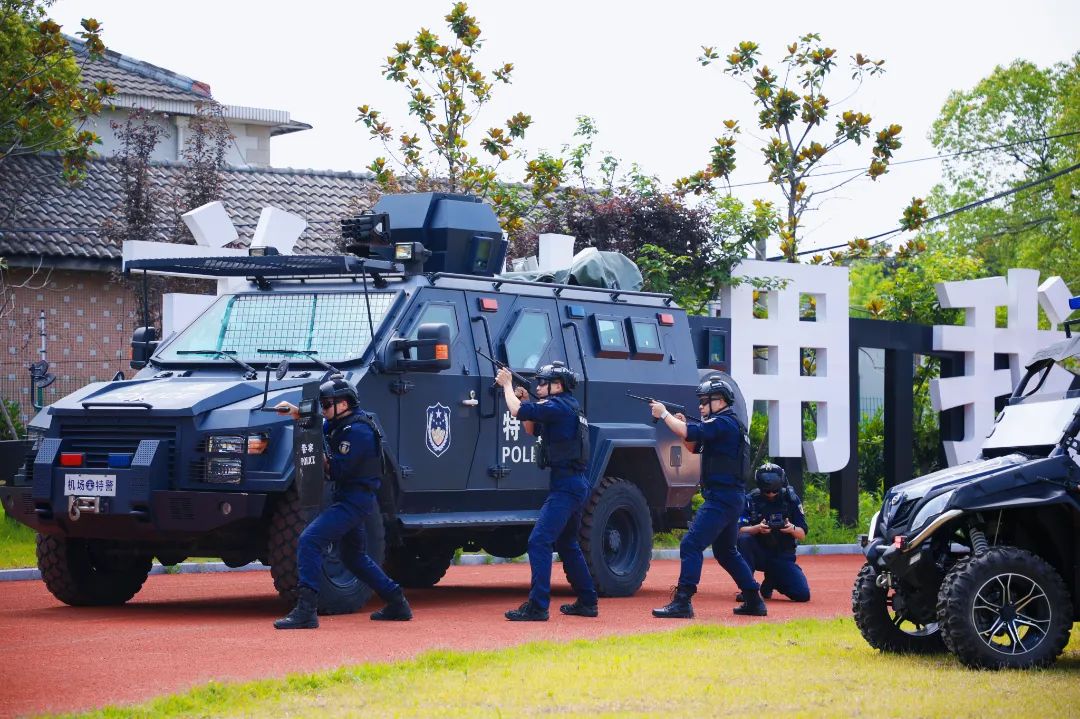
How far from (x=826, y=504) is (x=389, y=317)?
11.8 meters

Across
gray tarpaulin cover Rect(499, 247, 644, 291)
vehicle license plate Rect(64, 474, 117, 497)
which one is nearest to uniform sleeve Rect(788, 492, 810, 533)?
gray tarpaulin cover Rect(499, 247, 644, 291)

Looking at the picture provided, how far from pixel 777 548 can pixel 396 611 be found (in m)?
3.87

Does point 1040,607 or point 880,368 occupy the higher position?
point 880,368

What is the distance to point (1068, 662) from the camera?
10.0m

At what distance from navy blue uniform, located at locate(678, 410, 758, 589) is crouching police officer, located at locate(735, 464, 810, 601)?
5.34 feet

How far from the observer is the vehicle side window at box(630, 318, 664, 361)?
15.0 meters

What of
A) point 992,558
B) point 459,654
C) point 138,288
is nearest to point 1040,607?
point 992,558

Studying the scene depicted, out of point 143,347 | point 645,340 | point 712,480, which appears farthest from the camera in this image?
point 645,340

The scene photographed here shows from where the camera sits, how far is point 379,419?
12391 millimetres

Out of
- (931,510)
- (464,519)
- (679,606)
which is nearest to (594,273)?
(464,519)

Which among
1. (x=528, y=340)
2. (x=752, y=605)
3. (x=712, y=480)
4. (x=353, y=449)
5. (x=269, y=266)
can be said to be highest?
(x=269, y=266)

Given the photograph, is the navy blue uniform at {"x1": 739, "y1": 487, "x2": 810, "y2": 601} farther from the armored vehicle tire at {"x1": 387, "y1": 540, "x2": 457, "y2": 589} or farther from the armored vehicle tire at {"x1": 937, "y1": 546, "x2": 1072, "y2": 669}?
the armored vehicle tire at {"x1": 937, "y1": 546, "x2": 1072, "y2": 669}

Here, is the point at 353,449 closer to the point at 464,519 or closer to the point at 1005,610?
the point at 464,519

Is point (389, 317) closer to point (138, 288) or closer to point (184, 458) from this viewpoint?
point (184, 458)
